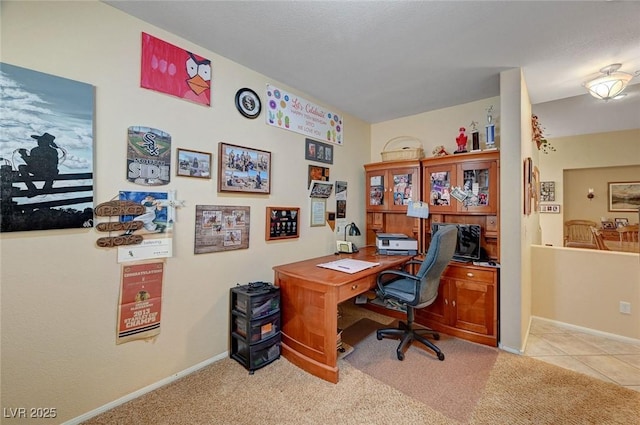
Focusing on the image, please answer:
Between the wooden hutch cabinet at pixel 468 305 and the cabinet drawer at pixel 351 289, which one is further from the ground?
the cabinet drawer at pixel 351 289

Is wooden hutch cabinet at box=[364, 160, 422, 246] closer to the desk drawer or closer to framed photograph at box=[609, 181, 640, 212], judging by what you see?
the desk drawer

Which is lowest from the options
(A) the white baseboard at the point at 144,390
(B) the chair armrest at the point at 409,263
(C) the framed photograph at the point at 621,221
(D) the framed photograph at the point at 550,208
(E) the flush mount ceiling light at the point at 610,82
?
(A) the white baseboard at the point at 144,390

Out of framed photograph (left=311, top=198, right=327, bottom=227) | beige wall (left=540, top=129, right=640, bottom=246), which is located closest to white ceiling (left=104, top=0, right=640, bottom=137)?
framed photograph (left=311, top=198, right=327, bottom=227)

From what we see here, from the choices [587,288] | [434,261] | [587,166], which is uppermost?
[587,166]

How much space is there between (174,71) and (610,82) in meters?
3.73

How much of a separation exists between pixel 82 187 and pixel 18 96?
0.52 meters

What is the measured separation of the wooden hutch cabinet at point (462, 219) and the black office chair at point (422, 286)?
32 centimetres

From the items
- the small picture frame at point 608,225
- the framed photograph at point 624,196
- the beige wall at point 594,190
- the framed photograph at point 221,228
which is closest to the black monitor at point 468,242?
the framed photograph at point 221,228

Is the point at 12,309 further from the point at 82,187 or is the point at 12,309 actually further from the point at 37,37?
the point at 37,37

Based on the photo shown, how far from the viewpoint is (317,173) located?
3020mm

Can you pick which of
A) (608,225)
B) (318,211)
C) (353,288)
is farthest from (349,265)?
(608,225)

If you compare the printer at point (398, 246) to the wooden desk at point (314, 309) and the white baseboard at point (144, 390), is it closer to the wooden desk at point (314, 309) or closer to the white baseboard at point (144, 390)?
the wooden desk at point (314, 309)

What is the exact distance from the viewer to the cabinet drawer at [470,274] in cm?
247

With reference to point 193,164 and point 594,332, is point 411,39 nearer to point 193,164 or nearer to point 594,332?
point 193,164
